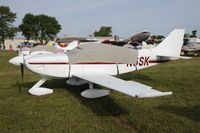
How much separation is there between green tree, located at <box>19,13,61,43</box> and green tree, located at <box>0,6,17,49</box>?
9386mm

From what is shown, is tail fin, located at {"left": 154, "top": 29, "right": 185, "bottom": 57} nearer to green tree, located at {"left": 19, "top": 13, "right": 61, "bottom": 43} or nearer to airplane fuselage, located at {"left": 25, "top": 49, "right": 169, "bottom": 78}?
airplane fuselage, located at {"left": 25, "top": 49, "right": 169, "bottom": 78}

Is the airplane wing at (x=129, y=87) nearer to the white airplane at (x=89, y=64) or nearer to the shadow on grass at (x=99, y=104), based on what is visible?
the white airplane at (x=89, y=64)

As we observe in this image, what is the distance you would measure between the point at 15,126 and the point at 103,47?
382cm

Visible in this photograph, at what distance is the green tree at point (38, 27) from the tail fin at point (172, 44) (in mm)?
73305

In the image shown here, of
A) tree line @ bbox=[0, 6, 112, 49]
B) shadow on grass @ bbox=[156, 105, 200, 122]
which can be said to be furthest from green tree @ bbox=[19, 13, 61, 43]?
shadow on grass @ bbox=[156, 105, 200, 122]

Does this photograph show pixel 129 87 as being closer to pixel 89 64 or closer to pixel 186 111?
pixel 186 111

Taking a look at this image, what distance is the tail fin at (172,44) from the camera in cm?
882

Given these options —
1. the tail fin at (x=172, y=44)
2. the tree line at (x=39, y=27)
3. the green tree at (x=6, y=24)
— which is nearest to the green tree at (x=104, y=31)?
the tree line at (x=39, y=27)

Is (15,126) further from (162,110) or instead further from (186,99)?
(186,99)

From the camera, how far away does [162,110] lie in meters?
5.48

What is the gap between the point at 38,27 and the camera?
81.4m

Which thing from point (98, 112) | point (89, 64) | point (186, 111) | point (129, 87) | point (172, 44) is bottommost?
point (98, 112)

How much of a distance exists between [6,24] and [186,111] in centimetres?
6925

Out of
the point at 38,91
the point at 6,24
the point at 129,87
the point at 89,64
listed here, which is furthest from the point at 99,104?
the point at 6,24
